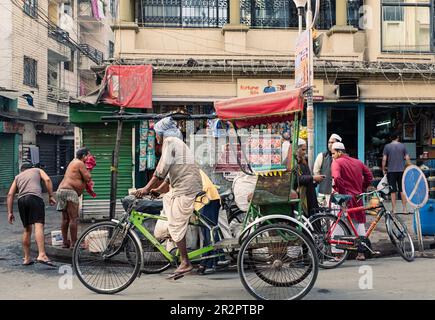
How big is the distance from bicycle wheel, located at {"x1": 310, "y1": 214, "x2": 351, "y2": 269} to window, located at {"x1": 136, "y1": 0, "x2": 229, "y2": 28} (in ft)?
25.8

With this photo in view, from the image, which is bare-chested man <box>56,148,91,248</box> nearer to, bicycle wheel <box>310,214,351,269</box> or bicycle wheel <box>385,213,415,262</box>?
bicycle wheel <box>310,214,351,269</box>

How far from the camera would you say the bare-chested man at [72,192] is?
27.7ft

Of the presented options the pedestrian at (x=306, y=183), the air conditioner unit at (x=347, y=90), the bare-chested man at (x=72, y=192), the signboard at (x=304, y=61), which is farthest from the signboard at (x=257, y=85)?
the bare-chested man at (x=72, y=192)

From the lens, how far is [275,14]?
45.4 ft

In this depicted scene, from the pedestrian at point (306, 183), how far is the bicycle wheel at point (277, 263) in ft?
6.73

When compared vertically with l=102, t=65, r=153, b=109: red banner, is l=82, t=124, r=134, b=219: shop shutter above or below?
below

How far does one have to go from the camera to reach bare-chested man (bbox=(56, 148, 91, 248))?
332 inches

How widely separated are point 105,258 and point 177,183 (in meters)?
1.20

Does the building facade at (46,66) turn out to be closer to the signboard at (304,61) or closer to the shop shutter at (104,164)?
the shop shutter at (104,164)

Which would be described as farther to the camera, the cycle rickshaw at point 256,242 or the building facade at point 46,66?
the building facade at point 46,66

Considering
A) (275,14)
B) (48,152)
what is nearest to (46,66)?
(48,152)

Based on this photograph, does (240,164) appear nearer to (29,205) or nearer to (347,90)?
(29,205)

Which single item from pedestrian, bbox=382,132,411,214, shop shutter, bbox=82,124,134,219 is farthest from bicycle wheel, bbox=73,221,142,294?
pedestrian, bbox=382,132,411,214

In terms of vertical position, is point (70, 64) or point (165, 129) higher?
point (70, 64)
